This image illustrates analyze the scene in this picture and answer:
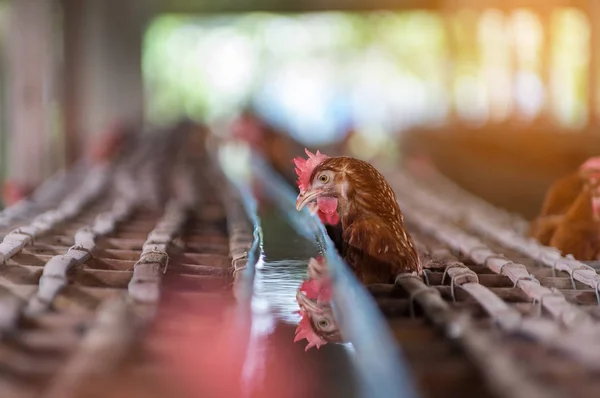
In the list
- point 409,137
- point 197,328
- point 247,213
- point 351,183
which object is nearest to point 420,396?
point 197,328

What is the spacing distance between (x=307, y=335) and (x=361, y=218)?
532 millimetres

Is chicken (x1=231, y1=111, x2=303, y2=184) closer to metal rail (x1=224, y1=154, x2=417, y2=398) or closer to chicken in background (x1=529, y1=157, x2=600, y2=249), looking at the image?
chicken in background (x1=529, y1=157, x2=600, y2=249)

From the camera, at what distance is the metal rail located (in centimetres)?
181

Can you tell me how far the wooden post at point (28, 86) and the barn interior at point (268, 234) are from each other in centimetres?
2

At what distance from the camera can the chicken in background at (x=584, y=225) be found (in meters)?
3.37

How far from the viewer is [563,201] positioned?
3660 mm

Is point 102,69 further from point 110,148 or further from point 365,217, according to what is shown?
point 365,217

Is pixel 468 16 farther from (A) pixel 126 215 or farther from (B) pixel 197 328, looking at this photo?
(B) pixel 197 328

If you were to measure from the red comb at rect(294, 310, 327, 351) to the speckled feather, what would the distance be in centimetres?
30

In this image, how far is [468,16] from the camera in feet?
51.8

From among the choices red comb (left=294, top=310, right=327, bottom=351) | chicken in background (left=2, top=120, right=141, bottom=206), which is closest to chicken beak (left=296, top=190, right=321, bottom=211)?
red comb (left=294, top=310, right=327, bottom=351)

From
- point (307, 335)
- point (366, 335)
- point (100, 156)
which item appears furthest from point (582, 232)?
point (100, 156)

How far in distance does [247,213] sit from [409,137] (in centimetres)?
1037

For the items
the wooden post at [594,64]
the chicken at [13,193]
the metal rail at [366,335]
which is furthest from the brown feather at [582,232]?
the wooden post at [594,64]
